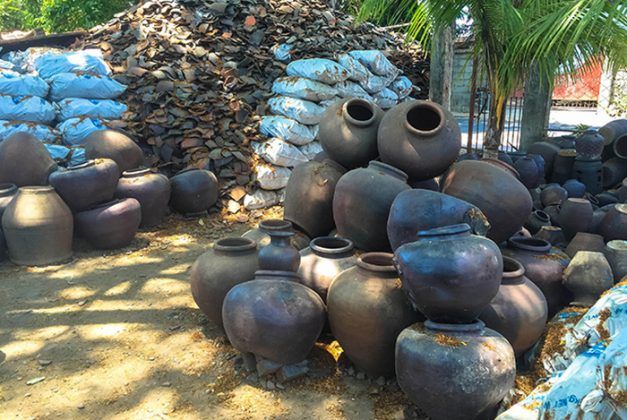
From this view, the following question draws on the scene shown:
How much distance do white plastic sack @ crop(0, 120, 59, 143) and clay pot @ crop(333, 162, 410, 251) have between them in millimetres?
4403

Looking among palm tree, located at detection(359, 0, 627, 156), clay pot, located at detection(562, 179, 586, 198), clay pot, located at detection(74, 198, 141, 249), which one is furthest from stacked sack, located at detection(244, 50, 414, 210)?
clay pot, located at detection(562, 179, 586, 198)

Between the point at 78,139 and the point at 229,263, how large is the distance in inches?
157

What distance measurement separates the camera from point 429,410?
241 cm

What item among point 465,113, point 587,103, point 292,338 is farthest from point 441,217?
point 587,103

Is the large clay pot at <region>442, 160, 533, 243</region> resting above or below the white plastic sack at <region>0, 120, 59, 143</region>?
below

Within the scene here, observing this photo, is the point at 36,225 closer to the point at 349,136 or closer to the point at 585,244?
the point at 349,136

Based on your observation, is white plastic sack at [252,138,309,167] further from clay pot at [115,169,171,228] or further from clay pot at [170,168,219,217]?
clay pot at [115,169,171,228]

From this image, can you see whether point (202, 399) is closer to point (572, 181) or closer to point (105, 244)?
point (105, 244)

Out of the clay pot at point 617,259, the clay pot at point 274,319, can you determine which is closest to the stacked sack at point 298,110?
the clay pot at point 274,319

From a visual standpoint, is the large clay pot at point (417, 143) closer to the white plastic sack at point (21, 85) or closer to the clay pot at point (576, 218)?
the clay pot at point (576, 218)

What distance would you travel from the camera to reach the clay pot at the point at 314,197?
153 inches

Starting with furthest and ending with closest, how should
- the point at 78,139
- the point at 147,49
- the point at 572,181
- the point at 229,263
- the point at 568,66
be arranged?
the point at 147,49 → the point at 78,139 → the point at 572,181 → the point at 568,66 → the point at 229,263

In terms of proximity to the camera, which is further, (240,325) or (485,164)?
(485,164)

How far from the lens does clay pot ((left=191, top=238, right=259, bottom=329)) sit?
3248 mm
